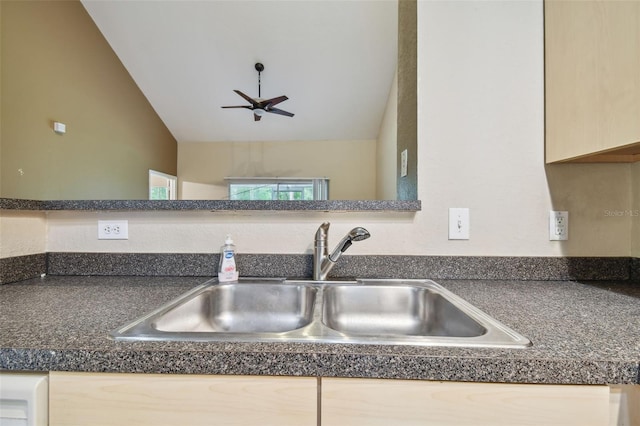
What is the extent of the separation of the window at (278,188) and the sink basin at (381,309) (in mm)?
3901

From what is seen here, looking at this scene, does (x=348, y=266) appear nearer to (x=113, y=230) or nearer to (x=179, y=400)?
(x=179, y=400)

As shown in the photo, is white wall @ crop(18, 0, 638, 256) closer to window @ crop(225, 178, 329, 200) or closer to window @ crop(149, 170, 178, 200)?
window @ crop(225, 178, 329, 200)

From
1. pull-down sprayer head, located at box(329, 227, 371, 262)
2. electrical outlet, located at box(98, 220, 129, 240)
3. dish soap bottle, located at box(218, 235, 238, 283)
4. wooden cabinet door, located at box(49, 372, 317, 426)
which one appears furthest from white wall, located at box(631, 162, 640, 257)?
electrical outlet, located at box(98, 220, 129, 240)

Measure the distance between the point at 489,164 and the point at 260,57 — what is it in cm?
330

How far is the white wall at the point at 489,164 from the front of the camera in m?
1.00

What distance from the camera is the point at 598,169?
996mm

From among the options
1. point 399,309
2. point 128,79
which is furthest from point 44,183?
point 399,309

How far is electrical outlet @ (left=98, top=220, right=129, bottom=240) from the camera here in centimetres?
107

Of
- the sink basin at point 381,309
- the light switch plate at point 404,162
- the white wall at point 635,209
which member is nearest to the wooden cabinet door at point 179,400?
the sink basin at point 381,309

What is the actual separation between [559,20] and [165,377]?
57.0 inches

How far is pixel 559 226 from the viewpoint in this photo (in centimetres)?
100

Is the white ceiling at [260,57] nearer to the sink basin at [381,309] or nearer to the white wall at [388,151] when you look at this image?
the white wall at [388,151]

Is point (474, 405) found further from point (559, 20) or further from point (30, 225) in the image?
point (30, 225)

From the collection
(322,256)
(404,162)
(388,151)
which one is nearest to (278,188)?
(388,151)
